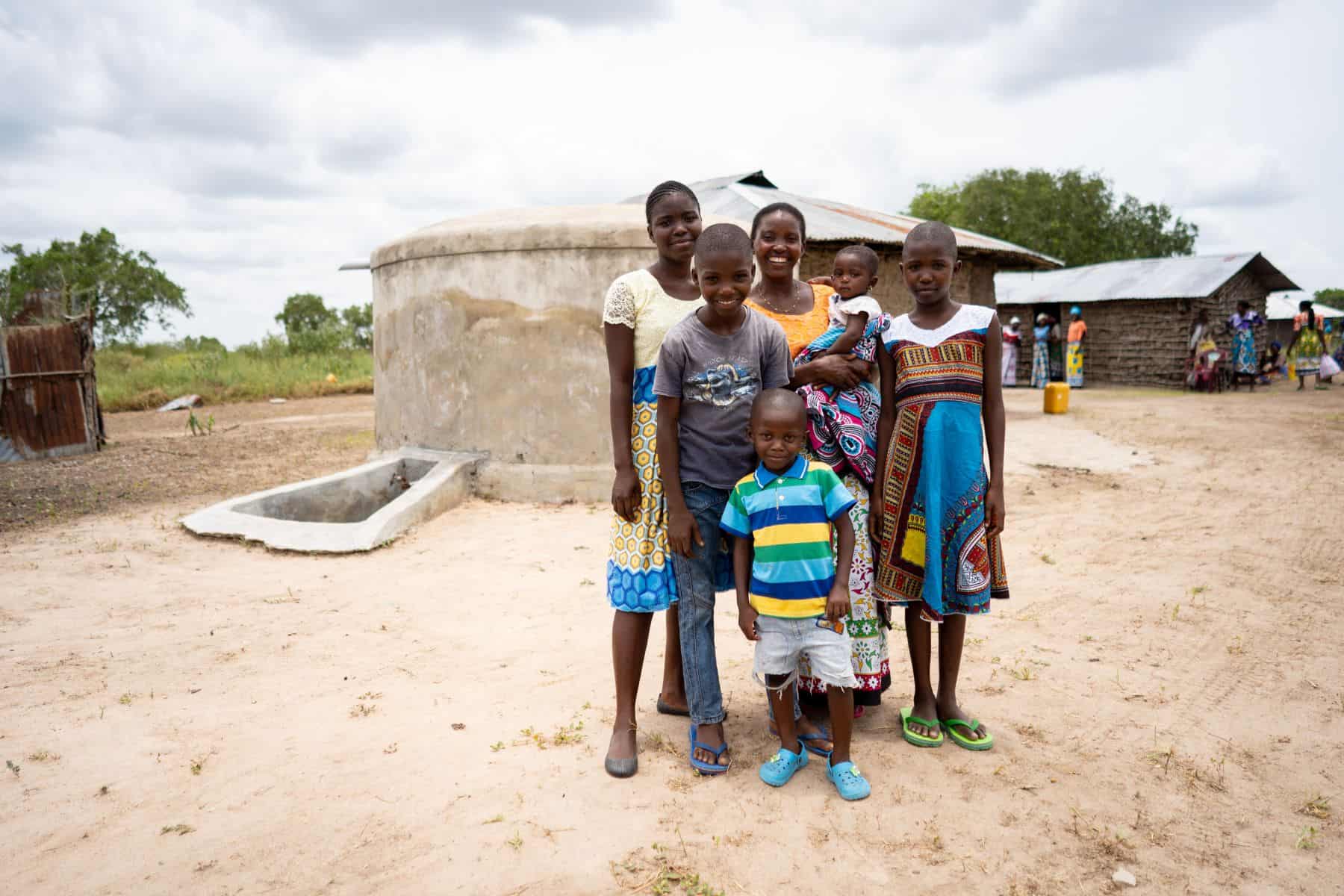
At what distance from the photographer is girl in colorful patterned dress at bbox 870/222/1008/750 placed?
2381mm

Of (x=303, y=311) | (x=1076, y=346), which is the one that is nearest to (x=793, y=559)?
(x=1076, y=346)

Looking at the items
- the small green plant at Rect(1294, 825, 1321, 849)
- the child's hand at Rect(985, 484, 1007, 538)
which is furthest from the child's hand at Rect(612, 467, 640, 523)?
the small green plant at Rect(1294, 825, 1321, 849)

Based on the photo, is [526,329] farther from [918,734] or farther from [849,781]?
[849,781]

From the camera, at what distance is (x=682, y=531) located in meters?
2.27

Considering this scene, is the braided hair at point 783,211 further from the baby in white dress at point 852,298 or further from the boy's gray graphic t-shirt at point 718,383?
the boy's gray graphic t-shirt at point 718,383

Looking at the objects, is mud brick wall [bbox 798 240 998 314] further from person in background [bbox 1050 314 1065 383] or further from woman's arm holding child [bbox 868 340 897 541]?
person in background [bbox 1050 314 1065 383]

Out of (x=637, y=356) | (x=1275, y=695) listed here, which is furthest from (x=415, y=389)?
(x=1275, y=695)

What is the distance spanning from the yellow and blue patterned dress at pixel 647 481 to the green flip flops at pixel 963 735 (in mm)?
968

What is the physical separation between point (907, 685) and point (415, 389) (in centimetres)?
503

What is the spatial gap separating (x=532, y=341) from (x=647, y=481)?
13.4 ft

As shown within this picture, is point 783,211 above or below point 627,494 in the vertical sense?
above

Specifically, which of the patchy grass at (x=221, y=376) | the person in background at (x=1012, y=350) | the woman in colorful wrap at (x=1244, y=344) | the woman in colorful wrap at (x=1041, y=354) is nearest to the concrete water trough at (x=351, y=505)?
the patchy grass at (x=221, y=376)

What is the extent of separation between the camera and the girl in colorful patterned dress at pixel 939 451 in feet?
7.81

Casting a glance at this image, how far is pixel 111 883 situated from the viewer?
1939 millimetres
